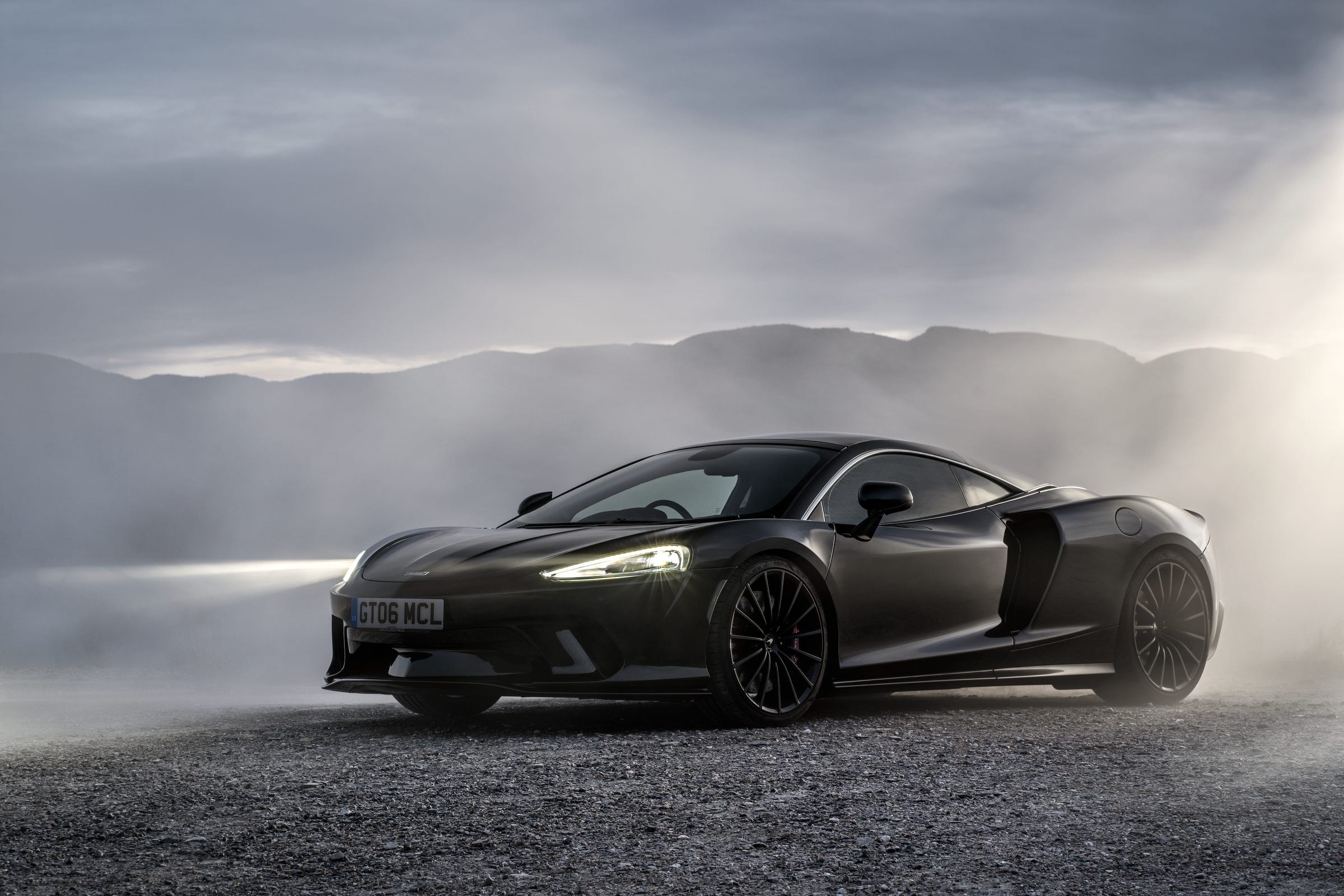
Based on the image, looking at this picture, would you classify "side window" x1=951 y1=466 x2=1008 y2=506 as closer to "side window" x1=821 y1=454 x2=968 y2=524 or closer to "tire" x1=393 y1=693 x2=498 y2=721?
"side window" x1=821 y1=454 x2=968 y2=524

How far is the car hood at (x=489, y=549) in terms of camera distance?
600cm

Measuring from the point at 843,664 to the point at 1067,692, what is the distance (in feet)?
9.88

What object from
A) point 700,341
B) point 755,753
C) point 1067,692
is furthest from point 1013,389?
point 755,753

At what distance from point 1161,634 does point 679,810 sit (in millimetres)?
4279

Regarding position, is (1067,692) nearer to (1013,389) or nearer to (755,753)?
(755,753)

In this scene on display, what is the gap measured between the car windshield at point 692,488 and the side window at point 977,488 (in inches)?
32.3

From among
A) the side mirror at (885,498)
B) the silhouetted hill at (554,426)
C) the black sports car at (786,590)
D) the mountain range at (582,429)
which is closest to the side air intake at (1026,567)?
the black sports car at (786,590)

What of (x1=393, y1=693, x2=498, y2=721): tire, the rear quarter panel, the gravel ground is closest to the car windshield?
(x1=393, y1=693, x2=498, y2=721): tire

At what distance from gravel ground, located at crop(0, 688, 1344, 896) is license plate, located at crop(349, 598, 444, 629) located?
1.53 ft

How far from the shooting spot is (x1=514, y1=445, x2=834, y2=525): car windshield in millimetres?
6848

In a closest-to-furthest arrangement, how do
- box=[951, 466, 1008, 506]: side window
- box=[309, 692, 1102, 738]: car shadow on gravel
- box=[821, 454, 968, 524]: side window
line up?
box=[309, 692, 1102, 738]: car shadow on gravel < box=[821, 454, 968, 524]: side window < box=[951, 466, 1008, 506]: side window

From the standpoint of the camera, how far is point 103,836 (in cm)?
407

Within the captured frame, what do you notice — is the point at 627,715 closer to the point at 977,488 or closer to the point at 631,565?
the point at 631,565

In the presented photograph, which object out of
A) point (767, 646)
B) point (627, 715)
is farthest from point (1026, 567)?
point (627, 715)
